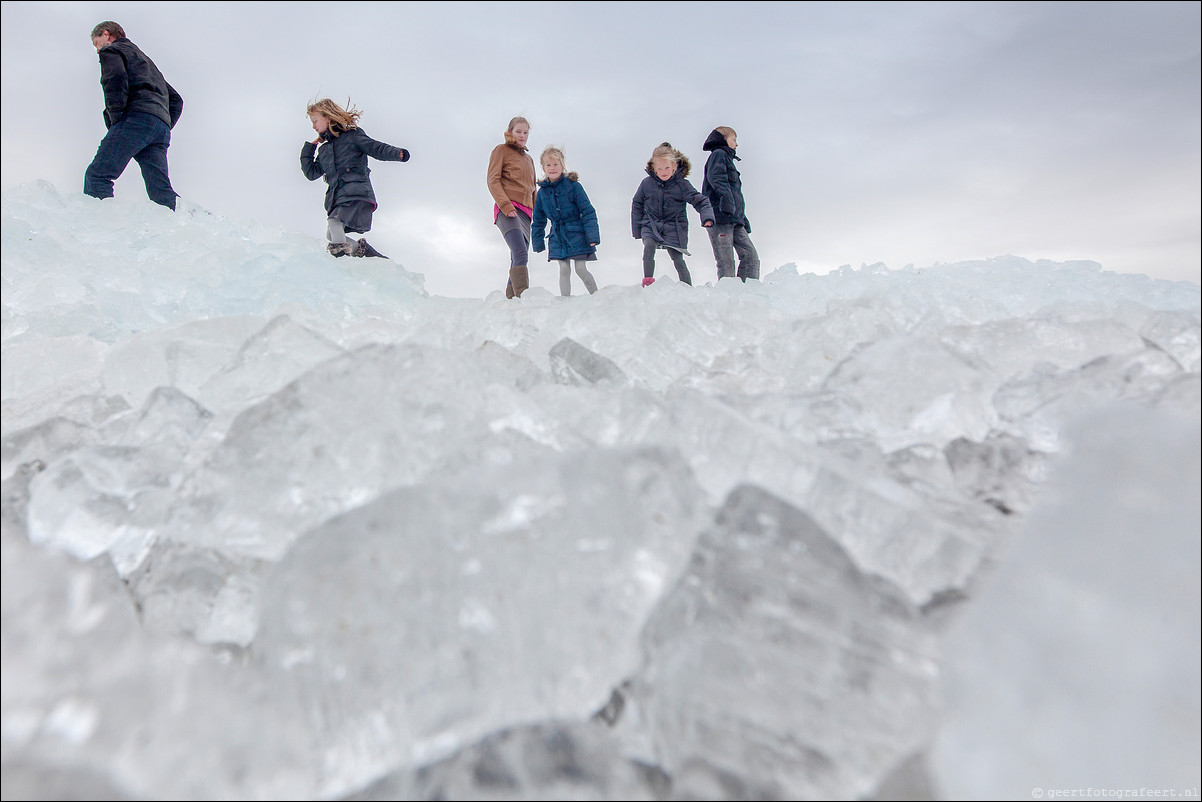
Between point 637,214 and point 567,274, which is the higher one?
point 637,214

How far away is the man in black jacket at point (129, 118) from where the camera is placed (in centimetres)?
348

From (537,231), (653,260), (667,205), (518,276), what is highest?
(667,205)

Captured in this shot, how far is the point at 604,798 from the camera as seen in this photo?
24.1 inches

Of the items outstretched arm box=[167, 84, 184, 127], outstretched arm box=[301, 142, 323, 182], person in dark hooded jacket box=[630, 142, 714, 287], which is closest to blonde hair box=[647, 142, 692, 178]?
person in dark hooded jacket box=[630, 142, 714, 287]

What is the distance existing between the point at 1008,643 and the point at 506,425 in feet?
2.07

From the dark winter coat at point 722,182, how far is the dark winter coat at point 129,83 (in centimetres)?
385

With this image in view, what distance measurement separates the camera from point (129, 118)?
141 inches

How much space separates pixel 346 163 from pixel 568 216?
172 centimetres

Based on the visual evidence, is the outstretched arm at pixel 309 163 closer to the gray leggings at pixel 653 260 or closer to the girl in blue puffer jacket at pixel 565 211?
the girl in blue puffer jacket at pixel 565 211

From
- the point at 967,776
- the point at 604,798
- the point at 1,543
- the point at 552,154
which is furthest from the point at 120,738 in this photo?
the point at 552,154

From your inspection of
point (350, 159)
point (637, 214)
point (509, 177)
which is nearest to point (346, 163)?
point (350, 159)

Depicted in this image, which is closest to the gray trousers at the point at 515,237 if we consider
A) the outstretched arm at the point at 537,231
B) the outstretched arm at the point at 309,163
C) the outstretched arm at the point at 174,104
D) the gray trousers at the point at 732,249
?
the outstretched arm at the point at 537,231

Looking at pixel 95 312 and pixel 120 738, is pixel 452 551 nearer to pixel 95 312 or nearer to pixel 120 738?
pixel 120 738

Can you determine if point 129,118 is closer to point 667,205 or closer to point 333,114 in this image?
point 333,114
